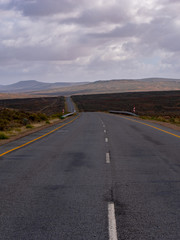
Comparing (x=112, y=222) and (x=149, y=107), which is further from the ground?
(x=112, y=222)

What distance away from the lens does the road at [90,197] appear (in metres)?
4.87

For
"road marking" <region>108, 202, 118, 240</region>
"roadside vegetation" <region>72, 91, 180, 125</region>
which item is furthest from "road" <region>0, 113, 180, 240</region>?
"roadside vegetation" <region>72, 91, 180, 125</region>

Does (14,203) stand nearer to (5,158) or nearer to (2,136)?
(5,158)

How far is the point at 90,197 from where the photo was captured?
21.8 feet

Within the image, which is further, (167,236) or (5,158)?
(5,158)

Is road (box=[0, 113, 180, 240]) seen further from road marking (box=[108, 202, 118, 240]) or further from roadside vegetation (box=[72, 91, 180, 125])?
roadside vegetation (box=[72, 91, 180, 125])

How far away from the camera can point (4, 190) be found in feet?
24.0

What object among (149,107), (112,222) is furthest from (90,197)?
(149,107)

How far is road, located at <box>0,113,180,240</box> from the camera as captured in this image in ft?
16.0

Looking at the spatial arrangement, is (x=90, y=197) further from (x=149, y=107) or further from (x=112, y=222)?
(x=149, y=107)

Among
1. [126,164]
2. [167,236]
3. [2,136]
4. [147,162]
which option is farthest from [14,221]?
[2,136]

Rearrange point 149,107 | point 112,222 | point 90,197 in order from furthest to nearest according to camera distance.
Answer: point 149,107 → point 90,197 → point 112,222

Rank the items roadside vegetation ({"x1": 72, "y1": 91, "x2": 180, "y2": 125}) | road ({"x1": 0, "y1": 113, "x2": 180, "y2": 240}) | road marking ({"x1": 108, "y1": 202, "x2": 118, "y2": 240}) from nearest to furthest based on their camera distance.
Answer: road marking ({"x1": 108, "y1": 202, "x2": 118, "y2": 240}), road ({"x1": 0, "y1": 113, "x2": 180, "y2": 240}), roadside vegetation ({"x1": 72, "y1": 91, "x2": 180, "y2": 125})

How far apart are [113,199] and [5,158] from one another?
21.5 feet
